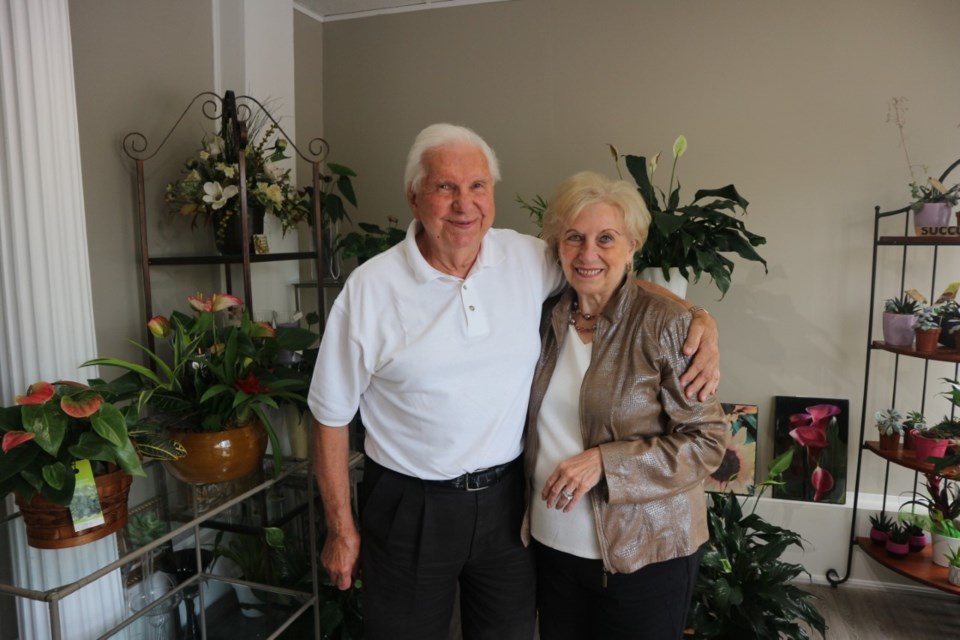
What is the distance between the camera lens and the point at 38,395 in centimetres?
116

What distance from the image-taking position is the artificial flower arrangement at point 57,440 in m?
1.13

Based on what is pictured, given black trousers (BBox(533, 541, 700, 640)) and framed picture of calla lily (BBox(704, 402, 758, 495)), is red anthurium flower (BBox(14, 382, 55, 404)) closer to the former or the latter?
black trousers (BBox(533, 541, 700, 640))

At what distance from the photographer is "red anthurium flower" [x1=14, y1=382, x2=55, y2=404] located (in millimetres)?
1152

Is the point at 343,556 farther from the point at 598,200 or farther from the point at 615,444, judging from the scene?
the point at 598,200

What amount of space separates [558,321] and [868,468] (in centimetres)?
214

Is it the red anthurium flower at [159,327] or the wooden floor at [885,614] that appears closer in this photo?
the red anthurium flower at [159,327]

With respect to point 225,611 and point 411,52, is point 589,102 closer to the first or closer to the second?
point 411,52

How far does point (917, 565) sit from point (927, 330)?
0.97 metres

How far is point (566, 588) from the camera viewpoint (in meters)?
1.42

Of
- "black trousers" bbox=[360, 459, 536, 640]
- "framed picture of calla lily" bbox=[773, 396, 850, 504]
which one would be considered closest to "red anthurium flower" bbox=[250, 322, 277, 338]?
"black trousers" bbox=[360, 459, 536, 640]

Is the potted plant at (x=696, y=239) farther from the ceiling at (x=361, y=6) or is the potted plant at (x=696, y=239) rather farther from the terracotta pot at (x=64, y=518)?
the terracotta pot at (x=64, y=518)

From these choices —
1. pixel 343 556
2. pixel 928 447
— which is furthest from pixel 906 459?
pixel 343 556

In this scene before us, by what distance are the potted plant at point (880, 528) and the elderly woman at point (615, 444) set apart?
70.0 inches

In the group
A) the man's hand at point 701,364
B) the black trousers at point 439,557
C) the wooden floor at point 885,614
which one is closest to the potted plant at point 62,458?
the black trousers at point 439,557
